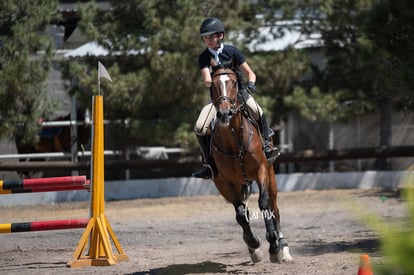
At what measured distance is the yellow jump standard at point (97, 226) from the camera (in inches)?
354

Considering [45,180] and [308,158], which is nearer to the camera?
[45,180]

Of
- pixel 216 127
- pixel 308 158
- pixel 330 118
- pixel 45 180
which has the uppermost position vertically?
pixel 216 127

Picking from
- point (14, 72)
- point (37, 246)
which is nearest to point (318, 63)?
point (14, 72)

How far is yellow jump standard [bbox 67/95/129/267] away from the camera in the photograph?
9.00 meters

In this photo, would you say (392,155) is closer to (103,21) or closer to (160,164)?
(160,164)

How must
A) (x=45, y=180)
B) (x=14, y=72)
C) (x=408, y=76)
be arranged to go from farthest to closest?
(x=14, y=72)
(x=408, y=76)
(x=45, y=180)

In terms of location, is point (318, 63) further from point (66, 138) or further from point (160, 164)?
point (66, 138)

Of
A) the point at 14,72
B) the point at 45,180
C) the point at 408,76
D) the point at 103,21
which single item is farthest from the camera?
the point at 103,21

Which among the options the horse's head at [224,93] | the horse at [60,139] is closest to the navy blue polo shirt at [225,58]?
the horse's head at [224,93]

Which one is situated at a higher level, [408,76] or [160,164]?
[408,76]

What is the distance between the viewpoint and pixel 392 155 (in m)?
21.9

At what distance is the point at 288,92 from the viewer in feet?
71.9

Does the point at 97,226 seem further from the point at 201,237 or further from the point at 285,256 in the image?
the point at 201,237

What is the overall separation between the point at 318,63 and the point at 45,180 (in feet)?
51.4
